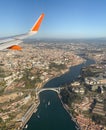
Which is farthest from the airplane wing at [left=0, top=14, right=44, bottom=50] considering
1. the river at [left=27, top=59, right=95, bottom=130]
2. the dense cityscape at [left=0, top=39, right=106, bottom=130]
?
the river at [left=27, top=59, right=95, bottom=130]

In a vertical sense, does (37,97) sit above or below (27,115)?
below

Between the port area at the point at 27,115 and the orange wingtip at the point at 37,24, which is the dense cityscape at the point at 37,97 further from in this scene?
the orange wingtip at the point at 37,24

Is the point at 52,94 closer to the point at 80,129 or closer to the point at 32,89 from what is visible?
the point at 32,89

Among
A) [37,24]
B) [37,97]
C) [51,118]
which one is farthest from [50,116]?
[37,24]

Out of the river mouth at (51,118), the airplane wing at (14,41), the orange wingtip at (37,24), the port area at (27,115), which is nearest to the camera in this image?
the airplane wing at (14,41)

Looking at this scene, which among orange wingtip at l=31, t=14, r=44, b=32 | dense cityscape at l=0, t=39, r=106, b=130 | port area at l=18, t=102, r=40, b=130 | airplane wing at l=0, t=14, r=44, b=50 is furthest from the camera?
dense cityscape at l=0, t=39, r=106, b=130

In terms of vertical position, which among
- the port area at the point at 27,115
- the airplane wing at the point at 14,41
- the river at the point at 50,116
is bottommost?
the river at the point at 50,116

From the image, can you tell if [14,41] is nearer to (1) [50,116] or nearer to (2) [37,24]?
(2) [37,24]

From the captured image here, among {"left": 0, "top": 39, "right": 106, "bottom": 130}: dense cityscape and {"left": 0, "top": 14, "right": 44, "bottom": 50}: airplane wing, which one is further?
{"left": 0, "top": 39, "right": 106, "bottom": 130}: dense cityscape

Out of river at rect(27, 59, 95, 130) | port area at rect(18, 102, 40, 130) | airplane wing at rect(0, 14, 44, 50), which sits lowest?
river at rect(27, 59, 95, 130)

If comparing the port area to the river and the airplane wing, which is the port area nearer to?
the river

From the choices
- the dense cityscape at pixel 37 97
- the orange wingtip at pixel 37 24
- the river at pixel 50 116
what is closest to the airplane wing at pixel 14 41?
the orange wingtip at pixel 37 24
